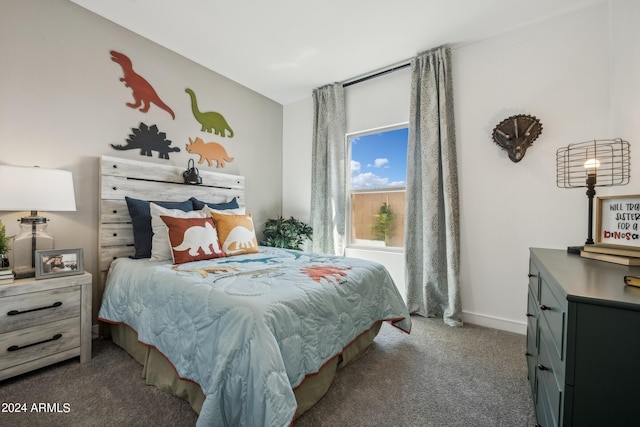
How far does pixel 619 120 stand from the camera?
1.80 m

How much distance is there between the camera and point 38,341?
160 cm

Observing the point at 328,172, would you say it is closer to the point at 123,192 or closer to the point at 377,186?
the point at 377,186

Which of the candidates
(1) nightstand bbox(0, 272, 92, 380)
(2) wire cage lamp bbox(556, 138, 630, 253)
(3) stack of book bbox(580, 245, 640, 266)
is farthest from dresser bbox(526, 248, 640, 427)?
(1) nightstand bbox(0, 272, 92, 380)

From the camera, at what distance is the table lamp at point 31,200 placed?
1533mm

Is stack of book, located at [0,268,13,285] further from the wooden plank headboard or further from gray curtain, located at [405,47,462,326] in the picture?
gray curtain, located at [405,47,462,326]

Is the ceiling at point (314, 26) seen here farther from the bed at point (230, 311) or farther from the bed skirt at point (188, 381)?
the bed skirt at point (188, 381)

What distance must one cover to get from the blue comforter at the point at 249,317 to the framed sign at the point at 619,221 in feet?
4.07

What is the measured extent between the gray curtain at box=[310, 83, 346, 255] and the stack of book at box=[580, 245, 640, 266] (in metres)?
2.24

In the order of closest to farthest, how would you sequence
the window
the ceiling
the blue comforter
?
the blue comforter < the ceiling < the window

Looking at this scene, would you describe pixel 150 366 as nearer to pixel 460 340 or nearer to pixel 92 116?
pixel 92 116

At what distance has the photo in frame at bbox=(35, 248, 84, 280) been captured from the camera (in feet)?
5.41

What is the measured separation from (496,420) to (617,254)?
973mm

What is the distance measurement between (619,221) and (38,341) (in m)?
3.21

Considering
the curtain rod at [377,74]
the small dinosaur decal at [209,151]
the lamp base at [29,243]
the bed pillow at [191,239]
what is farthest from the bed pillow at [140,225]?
the curtain rod at [377,74]
